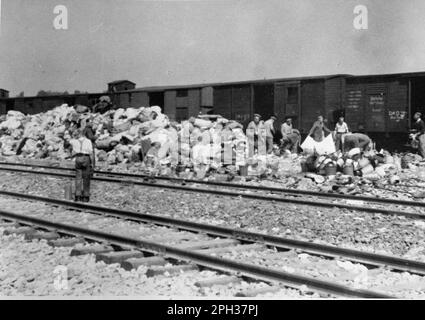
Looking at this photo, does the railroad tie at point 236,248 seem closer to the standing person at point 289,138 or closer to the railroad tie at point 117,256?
the railroad tie at point 117,256

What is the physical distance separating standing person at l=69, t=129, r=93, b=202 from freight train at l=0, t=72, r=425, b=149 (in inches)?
575

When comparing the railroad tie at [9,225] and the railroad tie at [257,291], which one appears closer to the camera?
the railroad tie at [257,291]

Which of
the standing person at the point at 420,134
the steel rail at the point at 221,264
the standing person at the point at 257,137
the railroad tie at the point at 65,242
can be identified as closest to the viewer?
the steel rail at the point at 221,264

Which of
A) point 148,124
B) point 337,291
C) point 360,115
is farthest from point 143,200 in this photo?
point 360,115

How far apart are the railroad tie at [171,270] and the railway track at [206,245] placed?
0.32 feet

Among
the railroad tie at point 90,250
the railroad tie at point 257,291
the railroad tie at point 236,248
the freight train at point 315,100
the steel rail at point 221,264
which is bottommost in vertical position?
the railroad tie at point 257,291

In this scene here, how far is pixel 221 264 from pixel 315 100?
61.9ft

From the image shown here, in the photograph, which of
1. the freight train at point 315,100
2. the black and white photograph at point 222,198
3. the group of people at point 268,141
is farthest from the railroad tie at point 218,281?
the freight train at point 315,100

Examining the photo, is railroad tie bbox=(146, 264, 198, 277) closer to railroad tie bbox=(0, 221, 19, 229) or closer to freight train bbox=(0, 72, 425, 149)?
railroad tie bbox=(0, 221, 19, 229)

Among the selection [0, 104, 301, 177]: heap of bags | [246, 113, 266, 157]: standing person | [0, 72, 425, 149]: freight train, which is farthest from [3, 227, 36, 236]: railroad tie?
[0, 72, 425, 149]: freight train

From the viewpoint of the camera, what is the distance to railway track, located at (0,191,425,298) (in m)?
5.15

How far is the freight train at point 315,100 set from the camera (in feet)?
70.7

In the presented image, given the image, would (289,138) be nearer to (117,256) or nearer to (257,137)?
(257,137)

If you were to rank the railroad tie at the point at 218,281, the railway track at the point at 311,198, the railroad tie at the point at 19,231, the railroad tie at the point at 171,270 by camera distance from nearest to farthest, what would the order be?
the railroad tie at the point at 218,281
the railroad tie at the point at 171,270
the railroad tie at the point at 19,231
the railway track at the point at 311,198
